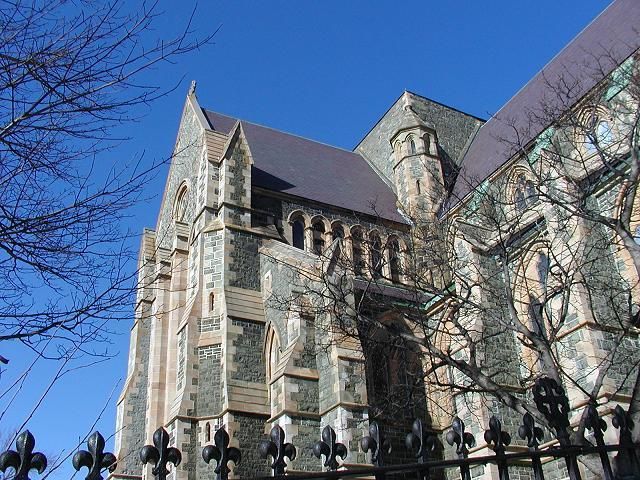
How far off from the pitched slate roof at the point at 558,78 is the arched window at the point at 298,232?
5065 millimetres

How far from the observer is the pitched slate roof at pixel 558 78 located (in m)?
20.4

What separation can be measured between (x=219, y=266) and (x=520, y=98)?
1573 cm

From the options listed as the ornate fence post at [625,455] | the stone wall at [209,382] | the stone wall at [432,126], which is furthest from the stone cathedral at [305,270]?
the ornate fence post at [625,455]

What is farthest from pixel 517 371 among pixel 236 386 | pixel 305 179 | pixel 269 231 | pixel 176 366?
pixel 305 179

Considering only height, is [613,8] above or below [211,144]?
above

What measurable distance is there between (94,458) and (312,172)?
22725 millimetres

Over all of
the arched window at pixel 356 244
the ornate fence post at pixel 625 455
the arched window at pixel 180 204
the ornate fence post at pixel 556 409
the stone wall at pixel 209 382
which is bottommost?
the ornate fence post at pixel 625 455

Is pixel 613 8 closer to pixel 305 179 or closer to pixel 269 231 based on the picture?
pixel 305 179

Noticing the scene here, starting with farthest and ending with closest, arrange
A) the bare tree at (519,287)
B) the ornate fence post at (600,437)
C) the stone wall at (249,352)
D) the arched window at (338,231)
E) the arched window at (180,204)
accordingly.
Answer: the arched window at (180,204), the arched window at (338,231), the stone wall at (249,352), the bare tree at (519,287), the ornate fence post at (600,437)

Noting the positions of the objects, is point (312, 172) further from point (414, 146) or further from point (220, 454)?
Answer: point (220, 454)

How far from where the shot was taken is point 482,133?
99.2ft

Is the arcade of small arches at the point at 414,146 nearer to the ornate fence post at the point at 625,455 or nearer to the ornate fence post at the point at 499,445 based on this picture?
the ornate fence post at the point at 625,455

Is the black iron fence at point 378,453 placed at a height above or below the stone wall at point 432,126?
below

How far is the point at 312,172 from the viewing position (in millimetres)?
25641
